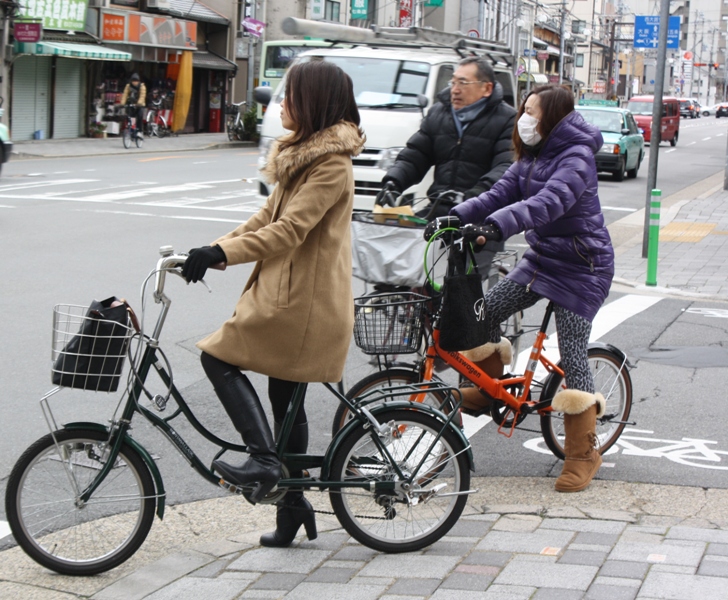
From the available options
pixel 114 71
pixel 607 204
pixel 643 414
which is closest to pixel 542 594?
pixel 643 414

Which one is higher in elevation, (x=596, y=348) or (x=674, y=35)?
(x=674, y=35)

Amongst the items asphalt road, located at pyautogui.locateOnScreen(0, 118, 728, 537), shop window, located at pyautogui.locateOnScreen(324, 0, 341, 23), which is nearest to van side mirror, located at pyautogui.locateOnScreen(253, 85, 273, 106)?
asphalt road, located at pyautogui.locateOnScreen(0, 118, 728, 537)

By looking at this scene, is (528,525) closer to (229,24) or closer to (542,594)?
(542,594)

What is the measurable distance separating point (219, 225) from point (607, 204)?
29.0 ft

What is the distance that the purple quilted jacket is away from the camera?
4652mm

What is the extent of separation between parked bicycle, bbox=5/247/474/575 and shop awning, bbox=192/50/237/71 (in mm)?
37351

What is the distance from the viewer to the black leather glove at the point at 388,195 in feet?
18.8

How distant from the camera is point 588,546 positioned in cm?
387

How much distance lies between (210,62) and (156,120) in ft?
17.8

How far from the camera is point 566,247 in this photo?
15.7 ft

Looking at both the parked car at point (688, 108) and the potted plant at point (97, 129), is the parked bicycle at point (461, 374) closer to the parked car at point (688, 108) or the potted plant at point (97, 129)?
the potted plant at point (97, 129)

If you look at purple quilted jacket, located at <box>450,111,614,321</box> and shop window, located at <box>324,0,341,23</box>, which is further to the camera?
shop window, located at <box>324,0,341,23</box>

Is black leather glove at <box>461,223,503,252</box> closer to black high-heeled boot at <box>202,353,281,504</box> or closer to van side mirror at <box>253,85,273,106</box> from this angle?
black high-heeled boot at <box>202,353,281,504</box>

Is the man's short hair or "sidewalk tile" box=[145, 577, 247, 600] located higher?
the man's short hair
